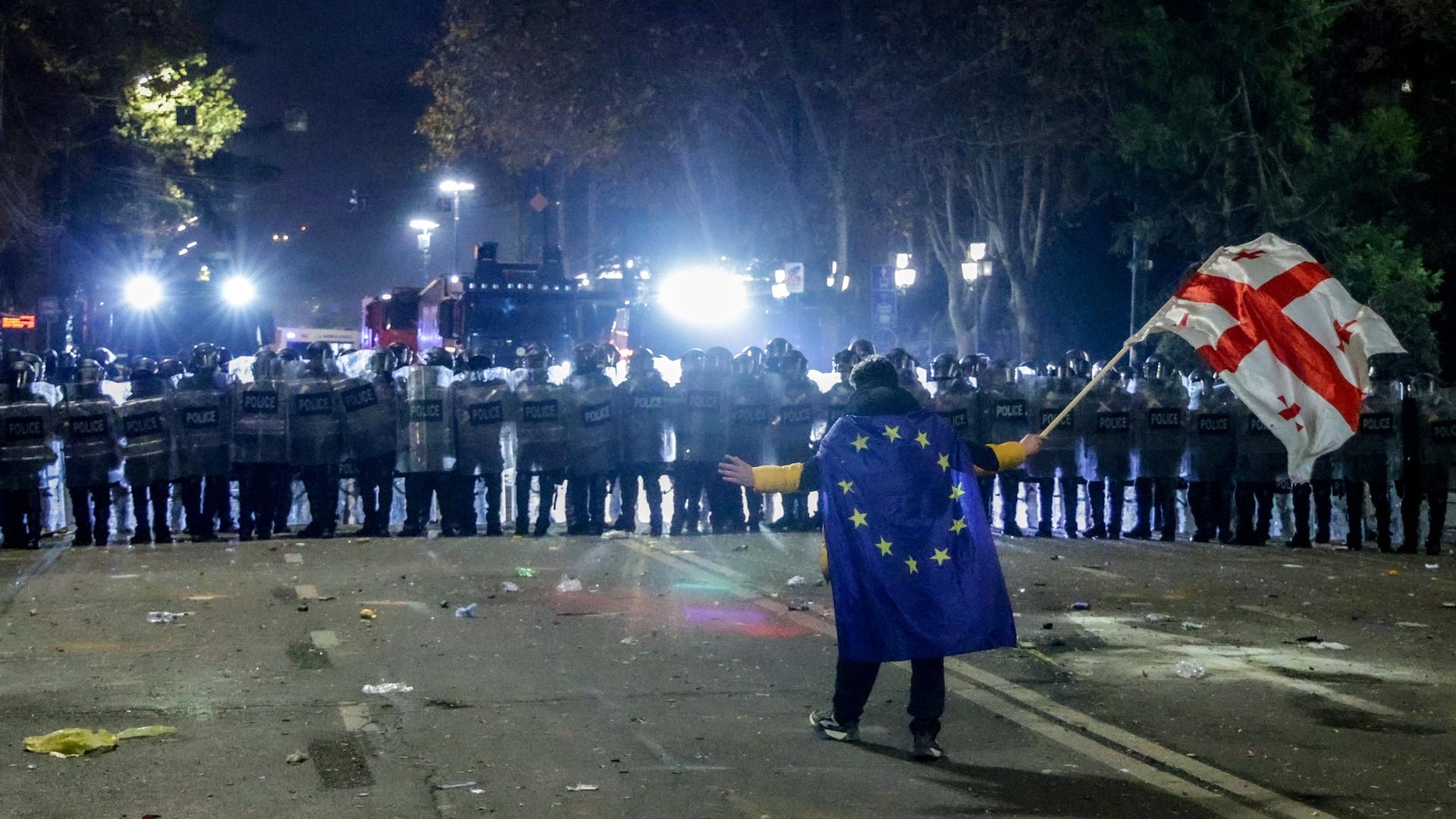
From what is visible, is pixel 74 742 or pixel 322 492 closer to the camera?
pixel 74 742

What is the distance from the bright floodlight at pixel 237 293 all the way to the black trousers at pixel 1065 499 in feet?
89.9

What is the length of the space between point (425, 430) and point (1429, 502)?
9.60 m

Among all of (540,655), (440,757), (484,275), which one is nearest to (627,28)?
(484,275)

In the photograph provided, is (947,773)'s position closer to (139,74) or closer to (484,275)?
(484,275)

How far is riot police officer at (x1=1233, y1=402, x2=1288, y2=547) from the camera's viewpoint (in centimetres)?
1645

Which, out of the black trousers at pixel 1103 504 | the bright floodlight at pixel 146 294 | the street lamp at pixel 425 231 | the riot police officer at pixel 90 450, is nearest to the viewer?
the riot police officer at pixel 90 450

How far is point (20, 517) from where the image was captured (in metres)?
15.6

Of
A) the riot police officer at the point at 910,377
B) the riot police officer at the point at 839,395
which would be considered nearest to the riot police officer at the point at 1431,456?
the riot police officer at the point at 910,377

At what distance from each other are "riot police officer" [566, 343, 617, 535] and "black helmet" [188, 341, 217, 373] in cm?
346

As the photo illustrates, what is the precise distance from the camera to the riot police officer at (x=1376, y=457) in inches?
638

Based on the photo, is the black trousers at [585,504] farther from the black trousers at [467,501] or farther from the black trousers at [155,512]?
the black trousers at [155,512]

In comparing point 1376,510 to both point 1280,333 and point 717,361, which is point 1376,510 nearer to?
point 717,361

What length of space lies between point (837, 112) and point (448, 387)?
21517mm

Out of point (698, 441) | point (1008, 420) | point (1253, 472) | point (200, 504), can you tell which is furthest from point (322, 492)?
point (1253, 472)
